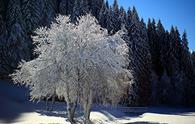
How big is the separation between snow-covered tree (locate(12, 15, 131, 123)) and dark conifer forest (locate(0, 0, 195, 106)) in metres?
25.1

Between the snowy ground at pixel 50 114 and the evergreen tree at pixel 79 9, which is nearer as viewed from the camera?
the snowy ground at pixel 50 114

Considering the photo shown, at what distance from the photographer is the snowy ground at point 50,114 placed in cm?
3550

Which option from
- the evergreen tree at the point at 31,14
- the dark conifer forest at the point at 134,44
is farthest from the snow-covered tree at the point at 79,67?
the evergreen tree at the point at 31,14

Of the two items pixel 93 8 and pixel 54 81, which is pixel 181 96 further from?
pixel 54 81

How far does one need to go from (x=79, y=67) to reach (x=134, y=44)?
51.5 m

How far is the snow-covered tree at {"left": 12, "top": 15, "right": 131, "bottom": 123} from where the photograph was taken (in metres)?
24.5

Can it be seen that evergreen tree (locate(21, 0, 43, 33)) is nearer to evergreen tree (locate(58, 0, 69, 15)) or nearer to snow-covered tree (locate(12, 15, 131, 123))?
evergreen tree (locate(58, 0, 69, 15))

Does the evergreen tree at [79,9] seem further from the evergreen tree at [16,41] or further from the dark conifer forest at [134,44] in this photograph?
the evergreen tree at [16,41]

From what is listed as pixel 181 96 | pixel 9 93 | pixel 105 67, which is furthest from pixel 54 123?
pixel 181 96

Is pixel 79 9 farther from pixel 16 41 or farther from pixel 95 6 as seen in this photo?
pixel 16 41

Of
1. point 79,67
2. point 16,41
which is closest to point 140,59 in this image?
point 16,41

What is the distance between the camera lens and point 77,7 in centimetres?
7500

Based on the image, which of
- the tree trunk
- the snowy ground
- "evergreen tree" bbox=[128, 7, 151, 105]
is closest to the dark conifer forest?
"evergreen tree" bbox=[128, 7, 151, 105]

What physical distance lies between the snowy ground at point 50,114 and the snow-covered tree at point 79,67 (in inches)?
250
